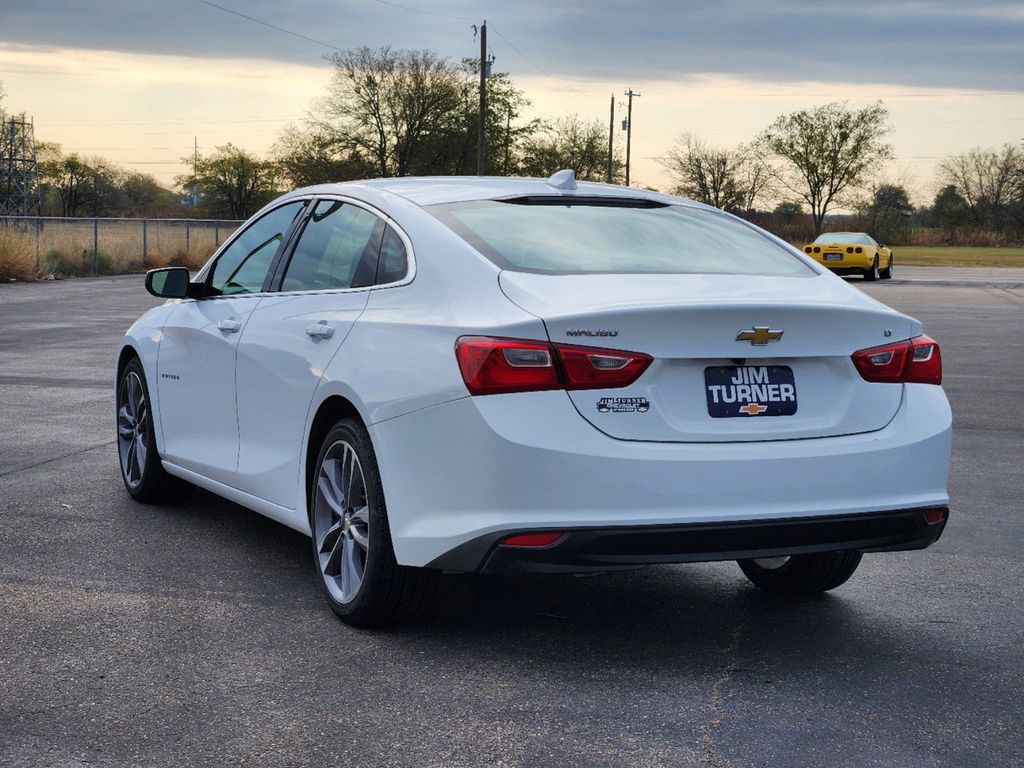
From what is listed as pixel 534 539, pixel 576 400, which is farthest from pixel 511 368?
pixel 534 539

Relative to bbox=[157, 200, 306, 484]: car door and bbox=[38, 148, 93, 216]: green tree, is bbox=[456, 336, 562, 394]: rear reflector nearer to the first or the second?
bbox=[157, 200, 306, 484]: car door

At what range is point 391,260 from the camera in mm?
4781

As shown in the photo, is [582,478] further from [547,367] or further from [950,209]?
[950,209]

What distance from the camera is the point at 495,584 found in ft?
17.5

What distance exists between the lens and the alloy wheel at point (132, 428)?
22.4ft

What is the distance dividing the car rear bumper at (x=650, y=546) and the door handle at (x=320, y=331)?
1.05 metres

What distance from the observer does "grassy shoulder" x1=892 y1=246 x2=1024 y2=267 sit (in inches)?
2611

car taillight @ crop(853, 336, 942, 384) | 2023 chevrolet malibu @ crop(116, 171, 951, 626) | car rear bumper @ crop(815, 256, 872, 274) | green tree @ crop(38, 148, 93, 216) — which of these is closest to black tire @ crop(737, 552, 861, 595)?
2023 chevrolet malibu @ crop(116, 171, 951, 626)

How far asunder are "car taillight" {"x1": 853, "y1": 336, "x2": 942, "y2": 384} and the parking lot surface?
313 mm

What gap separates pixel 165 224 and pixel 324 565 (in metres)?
39.1

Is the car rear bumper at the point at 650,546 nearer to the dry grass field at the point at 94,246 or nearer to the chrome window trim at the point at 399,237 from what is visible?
the chrome window trim at the point at 399,237

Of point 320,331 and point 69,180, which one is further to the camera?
point 69,180

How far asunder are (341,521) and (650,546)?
49.5 inches

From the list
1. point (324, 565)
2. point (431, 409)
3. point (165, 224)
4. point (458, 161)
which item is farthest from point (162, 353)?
point (458, 161)
